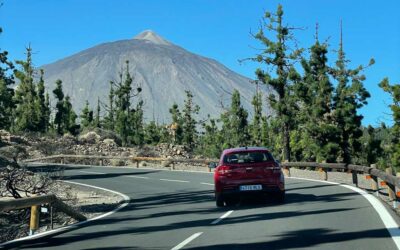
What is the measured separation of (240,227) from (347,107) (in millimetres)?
32087

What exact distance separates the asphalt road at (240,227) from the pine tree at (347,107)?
83.9 feet

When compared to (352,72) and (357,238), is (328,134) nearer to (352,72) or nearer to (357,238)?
(352,72)

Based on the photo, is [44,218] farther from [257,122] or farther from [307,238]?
[257,122]

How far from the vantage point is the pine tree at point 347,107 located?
41.2 metres

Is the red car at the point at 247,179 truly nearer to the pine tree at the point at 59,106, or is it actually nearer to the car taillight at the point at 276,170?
the car taillight at the point at 276,170

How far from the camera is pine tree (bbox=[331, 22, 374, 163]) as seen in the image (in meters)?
41.2

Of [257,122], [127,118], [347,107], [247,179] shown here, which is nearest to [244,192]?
[247,179]

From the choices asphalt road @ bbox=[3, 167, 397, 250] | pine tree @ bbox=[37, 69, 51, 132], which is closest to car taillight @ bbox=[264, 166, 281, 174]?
asphalt road @ bbox=[3, 167, 397, 250]

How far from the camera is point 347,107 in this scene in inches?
1597

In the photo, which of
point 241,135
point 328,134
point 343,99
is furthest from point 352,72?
point 241,135

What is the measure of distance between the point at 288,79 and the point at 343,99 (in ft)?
15.9

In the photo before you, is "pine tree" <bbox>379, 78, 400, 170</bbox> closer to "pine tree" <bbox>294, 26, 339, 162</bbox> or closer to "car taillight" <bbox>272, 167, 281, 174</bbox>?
"pine tree" <bbox>294, 26, 339, 162</bbox>

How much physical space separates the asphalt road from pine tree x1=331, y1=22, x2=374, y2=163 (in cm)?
2557

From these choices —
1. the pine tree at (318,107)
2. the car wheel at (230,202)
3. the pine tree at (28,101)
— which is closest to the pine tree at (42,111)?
the pine tree at (28,101)
